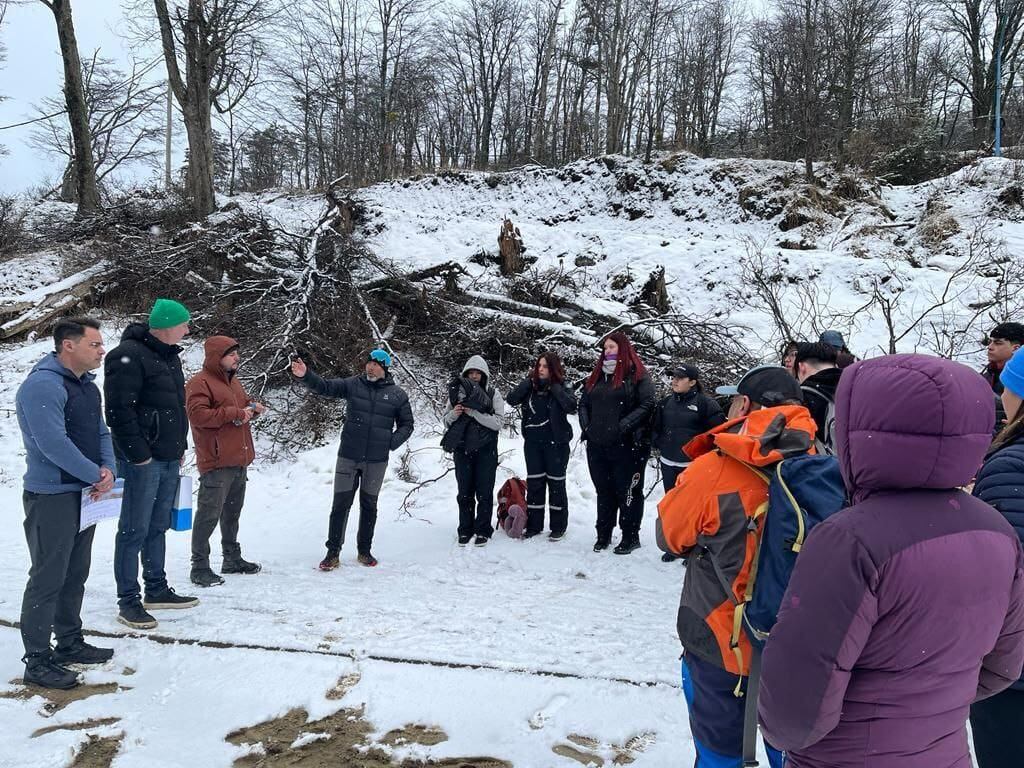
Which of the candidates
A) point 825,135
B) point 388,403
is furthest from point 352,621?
point 825,135

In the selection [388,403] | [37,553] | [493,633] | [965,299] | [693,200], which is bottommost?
[493,633]

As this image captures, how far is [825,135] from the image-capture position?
19.2 m

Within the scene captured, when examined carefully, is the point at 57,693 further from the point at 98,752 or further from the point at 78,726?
the point at 98,752

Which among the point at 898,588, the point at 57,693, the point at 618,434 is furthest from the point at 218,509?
the point at 898,588

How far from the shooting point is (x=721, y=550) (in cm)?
212

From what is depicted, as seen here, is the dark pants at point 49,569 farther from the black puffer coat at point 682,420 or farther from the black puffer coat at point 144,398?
the black puffer coat at point 682,420

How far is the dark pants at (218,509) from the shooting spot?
16.2ft

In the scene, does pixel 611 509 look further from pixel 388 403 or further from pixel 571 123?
pixel 571 123

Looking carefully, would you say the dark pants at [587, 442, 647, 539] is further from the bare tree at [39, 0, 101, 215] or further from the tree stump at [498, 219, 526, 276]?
the bare tree at [39, 0, 101, 215]

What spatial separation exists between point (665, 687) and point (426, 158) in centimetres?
3178

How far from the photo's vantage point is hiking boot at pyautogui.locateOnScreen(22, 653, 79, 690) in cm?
319

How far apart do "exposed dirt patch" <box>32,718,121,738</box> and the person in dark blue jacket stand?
3539mm

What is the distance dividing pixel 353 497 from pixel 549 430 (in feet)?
6.30

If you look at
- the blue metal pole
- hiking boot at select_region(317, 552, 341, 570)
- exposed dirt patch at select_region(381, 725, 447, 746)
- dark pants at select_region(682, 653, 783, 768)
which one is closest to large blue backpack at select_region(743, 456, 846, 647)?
dark pants at select_region(682, 653, 783, 768)
